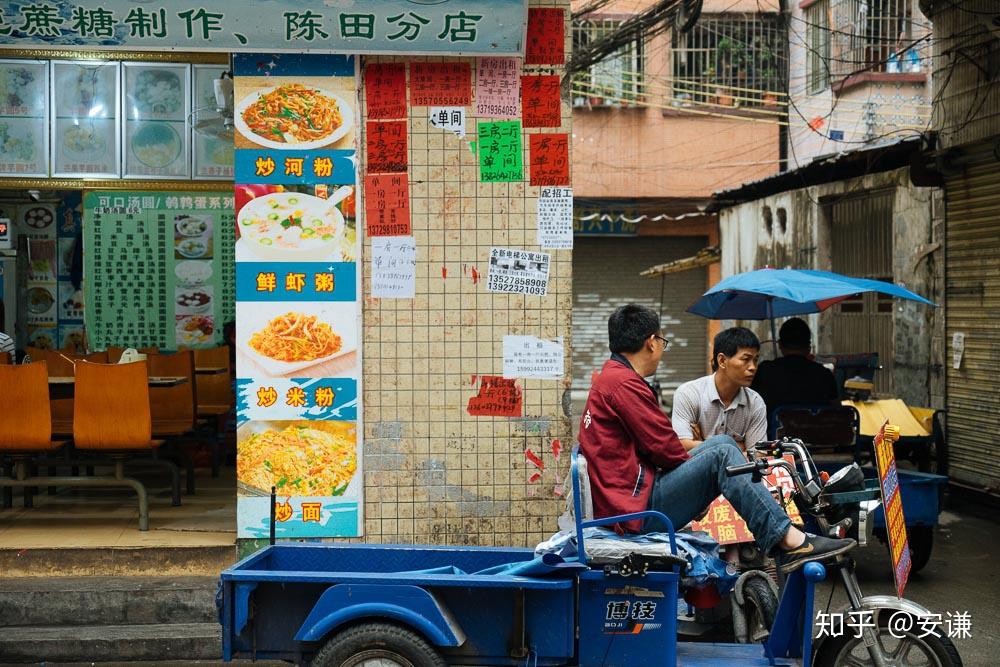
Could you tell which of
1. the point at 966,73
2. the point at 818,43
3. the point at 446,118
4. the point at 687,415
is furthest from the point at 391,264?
the point at 818,43

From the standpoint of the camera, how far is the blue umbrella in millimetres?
8023

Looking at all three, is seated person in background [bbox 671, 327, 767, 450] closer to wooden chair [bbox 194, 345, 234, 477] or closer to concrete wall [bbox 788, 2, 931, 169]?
wooden chair [bbox 194, 345, 234, 477]

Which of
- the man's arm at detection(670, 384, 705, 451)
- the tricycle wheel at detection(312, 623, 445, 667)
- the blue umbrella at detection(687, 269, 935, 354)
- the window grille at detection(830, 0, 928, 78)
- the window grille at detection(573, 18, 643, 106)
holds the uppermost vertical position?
the window grille at detection(573, 18, 643, 106)

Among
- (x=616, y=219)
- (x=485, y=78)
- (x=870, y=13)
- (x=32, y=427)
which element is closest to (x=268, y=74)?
(x=485, y=78)

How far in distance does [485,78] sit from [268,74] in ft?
4.41

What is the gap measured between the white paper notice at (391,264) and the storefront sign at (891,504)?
3.15m

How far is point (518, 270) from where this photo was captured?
22.4 feet

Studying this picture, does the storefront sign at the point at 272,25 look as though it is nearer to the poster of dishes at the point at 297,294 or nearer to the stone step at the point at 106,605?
the poster of dishes at the point at 297,294

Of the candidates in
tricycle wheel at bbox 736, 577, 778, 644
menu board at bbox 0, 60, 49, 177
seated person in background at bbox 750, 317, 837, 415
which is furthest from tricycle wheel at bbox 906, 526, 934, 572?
menu board at bbox 0, 60, 49, 177

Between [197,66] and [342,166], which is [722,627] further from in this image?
[197,66]

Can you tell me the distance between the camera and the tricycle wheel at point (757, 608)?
5.37m

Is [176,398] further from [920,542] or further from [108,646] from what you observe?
[920,542]

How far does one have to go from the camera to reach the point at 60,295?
37.1 feet

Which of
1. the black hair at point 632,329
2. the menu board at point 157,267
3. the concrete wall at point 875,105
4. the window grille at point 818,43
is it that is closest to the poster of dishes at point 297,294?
the black hair at point 632,329
